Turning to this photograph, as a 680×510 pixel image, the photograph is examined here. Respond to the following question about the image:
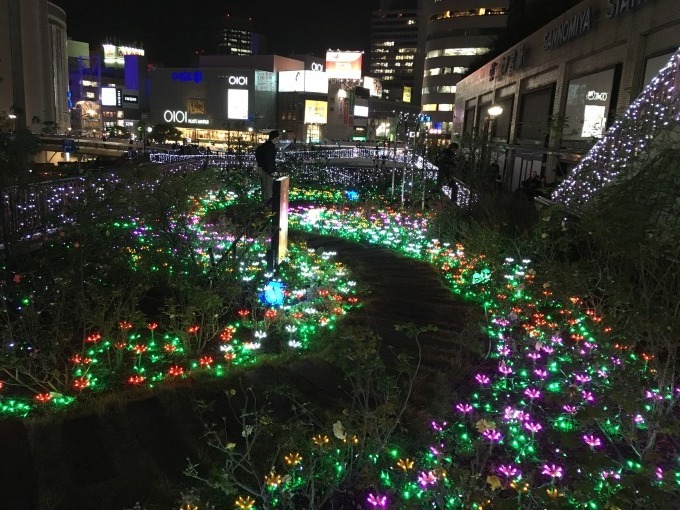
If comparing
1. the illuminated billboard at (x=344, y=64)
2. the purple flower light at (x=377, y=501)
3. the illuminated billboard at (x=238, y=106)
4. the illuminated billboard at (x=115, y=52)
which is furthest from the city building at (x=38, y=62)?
the illuminated billboard at (x=115, y=52)

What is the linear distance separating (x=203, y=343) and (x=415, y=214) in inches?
292

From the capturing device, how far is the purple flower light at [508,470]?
10.5 ft

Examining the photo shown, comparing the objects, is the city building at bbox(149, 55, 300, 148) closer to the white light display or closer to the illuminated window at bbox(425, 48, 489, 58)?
the illuminated window at bbox(425, 48, 489, 58)

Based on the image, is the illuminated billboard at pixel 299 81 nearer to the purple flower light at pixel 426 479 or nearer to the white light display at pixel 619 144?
the white light display at pixel 619 144

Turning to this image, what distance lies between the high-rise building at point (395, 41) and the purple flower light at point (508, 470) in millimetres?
178183

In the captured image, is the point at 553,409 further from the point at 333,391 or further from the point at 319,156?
the point at 319,156

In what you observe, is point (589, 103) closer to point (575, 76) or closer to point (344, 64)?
point (575, 76)

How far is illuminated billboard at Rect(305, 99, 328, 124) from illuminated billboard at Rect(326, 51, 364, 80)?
8055mm

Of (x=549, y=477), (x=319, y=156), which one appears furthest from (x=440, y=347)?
(x=319, y=156)

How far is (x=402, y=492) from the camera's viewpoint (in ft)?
10.2

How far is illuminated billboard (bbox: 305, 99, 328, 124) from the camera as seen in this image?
239ft

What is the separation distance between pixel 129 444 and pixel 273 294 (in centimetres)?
269

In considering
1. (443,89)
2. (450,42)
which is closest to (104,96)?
(443,89)

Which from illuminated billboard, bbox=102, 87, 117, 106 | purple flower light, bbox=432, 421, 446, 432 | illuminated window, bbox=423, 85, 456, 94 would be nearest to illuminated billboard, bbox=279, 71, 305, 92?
illuminated window, bbox=423, 85, 456, 94
